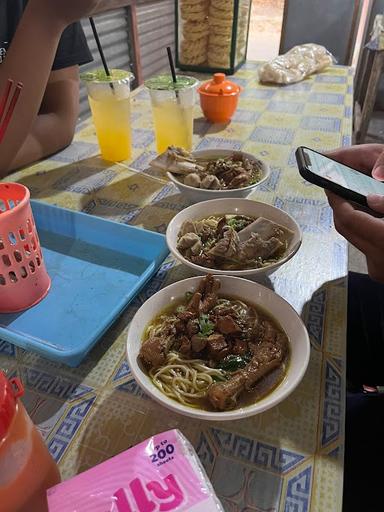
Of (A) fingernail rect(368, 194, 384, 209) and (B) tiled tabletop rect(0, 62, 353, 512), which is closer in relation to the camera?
(B) tiled tabletop rect(0, 62, 353, 512)

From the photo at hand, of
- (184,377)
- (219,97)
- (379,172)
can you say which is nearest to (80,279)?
(184,377)

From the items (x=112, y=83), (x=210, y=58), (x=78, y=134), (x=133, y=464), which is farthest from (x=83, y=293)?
(x=210, y=58)

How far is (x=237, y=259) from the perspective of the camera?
3.40 feet

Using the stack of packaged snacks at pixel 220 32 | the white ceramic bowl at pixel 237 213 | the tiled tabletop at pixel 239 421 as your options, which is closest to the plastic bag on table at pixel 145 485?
the tiled tabletop at pixel 239 421

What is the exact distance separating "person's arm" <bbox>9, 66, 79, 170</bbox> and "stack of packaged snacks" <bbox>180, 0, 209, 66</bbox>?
914mm

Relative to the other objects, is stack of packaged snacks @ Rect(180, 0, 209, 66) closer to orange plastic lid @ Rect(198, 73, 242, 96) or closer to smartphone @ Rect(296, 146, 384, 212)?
orange plastic lid @ Rect(198, 73, 242, 96)

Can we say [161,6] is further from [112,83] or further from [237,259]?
[237,259]

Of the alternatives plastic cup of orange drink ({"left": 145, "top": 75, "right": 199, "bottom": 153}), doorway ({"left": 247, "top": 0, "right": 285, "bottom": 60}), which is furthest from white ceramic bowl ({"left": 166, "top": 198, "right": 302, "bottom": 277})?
doorway ({"left": 247, "top": 0, "right": 285, "bottom": 60})

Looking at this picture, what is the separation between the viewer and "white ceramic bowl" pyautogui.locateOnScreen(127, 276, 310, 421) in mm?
642

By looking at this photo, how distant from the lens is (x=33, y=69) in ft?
4.87

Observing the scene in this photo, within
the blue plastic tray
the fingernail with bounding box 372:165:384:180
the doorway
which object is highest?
the fingernail with bounding box 372:165:384:180

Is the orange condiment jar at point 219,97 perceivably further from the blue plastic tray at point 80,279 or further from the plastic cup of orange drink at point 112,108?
the blue plastic tray at point 80,279

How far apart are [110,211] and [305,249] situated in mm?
687

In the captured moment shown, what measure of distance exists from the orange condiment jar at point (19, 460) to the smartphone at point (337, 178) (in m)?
0.83
